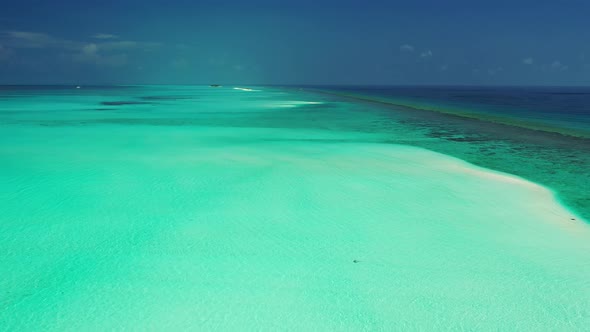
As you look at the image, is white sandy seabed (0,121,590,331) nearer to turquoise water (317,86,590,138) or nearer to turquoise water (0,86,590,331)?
turquoise water (0,86,590,331)

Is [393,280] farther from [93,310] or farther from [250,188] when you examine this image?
[250,188]

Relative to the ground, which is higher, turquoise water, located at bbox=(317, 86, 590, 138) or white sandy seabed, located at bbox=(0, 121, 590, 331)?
white sandy seabed, located at bbox=(0, 121, 590, 331)

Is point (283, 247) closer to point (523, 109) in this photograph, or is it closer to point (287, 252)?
point (287, 252)

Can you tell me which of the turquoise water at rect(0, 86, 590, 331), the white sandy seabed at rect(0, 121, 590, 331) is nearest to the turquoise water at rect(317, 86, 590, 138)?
the turquoise water at rect(0, 86, 590, 331)

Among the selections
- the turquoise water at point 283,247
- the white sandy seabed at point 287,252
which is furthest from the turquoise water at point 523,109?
the white sandy seabed at point 287,252

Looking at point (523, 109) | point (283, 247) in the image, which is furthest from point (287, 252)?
point (523, 109)
